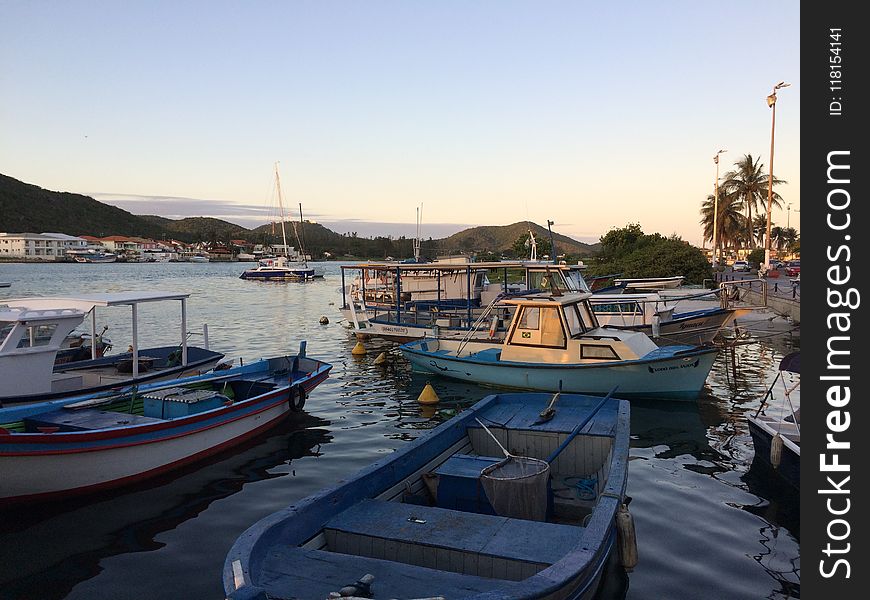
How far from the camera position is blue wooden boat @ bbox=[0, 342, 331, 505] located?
9266 mm

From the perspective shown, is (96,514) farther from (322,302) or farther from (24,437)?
(322,302)

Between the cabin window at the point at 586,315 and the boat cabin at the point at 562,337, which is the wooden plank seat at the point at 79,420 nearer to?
the boat cabin at the point at 562,337

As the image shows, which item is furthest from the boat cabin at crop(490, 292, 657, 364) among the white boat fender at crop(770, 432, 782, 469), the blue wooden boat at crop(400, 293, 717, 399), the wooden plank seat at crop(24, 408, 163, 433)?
the wooden plank seat at crop(24, 408, 163, 433)

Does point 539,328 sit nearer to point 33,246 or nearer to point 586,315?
point 586,315

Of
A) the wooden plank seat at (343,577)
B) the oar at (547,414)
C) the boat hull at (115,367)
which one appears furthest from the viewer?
the boat hull at (115,367)

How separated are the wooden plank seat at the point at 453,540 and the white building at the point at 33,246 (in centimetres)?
20147

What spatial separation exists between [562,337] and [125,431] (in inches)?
433

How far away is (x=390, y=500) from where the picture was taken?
7215 mm

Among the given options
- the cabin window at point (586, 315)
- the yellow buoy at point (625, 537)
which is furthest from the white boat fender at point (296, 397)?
the yellow buoy at point (625, 537)

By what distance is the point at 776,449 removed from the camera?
379 inches

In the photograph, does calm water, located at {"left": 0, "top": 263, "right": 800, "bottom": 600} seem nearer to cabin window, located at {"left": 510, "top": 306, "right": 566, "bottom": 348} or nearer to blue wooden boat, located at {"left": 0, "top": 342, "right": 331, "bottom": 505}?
blue wooden boat, located at {"left": 0, "top": 342, "right": 331, "bottom": 505}

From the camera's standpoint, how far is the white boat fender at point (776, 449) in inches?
378
